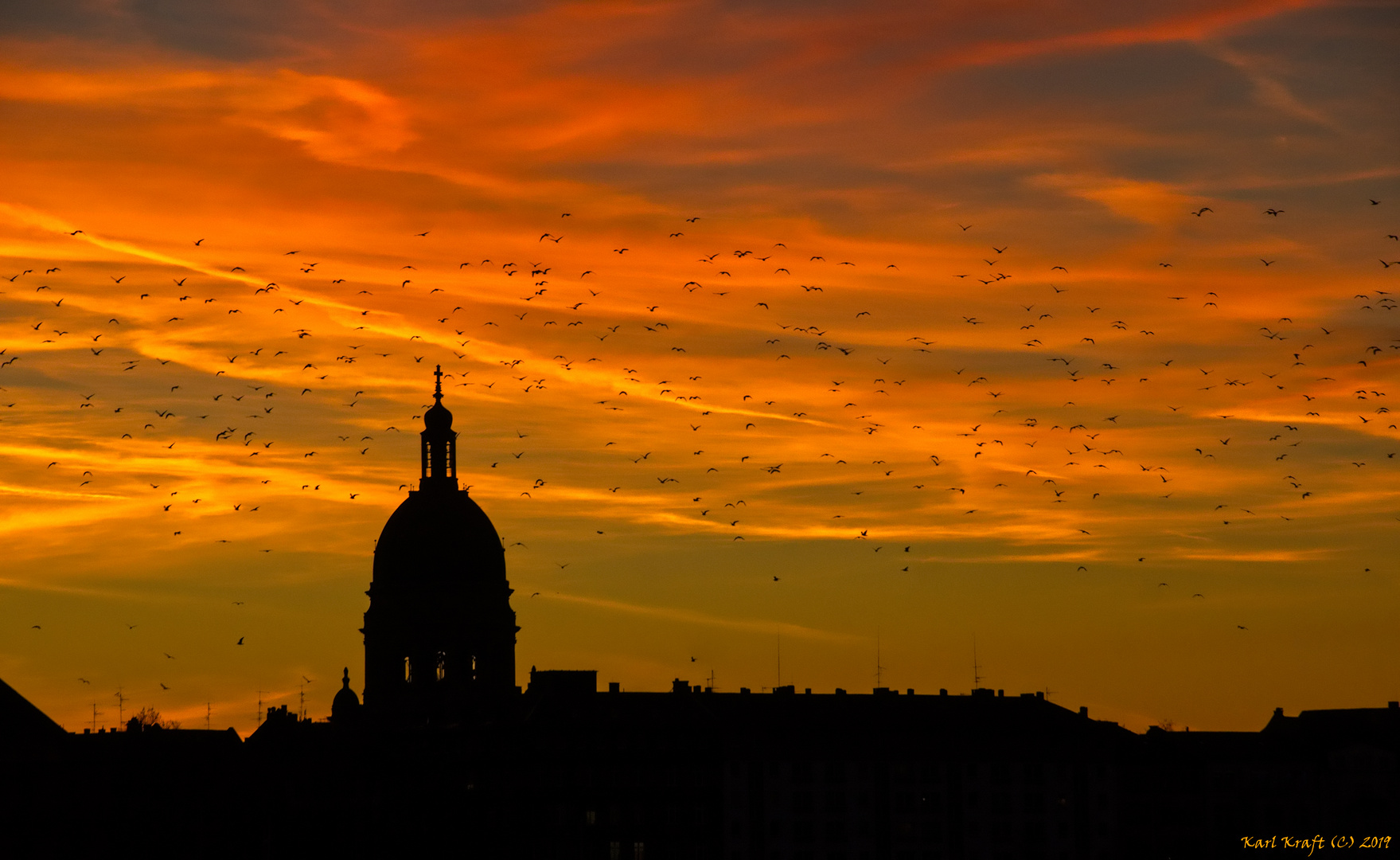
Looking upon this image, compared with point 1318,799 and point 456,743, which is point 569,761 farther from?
point 1318,799

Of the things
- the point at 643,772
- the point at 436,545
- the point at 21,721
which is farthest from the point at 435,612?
the point at 21,721

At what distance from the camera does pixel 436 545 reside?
157m

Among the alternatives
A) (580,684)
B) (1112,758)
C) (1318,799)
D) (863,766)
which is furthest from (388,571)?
(1318,799)

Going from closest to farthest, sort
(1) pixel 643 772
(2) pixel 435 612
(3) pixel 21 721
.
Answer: (3) pixel 21 721 < (1) pixel 643 772 < (2) pixel 435 612

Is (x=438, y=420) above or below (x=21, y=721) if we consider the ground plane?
above

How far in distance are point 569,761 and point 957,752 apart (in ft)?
69.5

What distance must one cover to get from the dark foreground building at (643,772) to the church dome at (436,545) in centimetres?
14

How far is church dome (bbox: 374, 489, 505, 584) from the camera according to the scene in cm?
15688

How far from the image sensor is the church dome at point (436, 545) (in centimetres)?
15688

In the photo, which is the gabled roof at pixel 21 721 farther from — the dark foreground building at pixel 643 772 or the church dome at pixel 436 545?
the church dome at pixel 436 545

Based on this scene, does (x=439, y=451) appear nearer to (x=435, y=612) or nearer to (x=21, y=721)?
(x=435, y=612)

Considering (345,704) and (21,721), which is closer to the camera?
(21,721)

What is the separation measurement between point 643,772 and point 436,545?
2414cm

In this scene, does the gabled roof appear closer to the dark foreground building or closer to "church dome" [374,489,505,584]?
the dark foreground building
